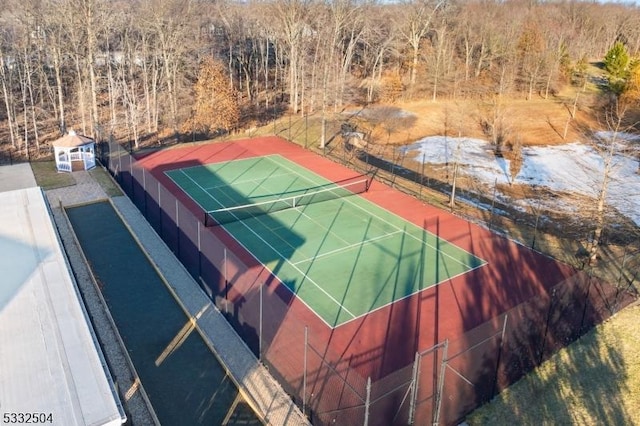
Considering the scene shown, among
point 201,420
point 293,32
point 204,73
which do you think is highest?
point 293,32

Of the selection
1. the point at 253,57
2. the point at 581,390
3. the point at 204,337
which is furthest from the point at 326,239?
the point at 253,57

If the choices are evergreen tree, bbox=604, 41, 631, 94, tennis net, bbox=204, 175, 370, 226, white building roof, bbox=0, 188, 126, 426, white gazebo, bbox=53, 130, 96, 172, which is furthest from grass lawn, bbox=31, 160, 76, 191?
evergreen tree, bbox=604, 41, 631, 94

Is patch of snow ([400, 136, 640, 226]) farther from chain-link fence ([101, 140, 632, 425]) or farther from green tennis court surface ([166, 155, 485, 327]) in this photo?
chain-link fence ([101, 140, 632, 425])

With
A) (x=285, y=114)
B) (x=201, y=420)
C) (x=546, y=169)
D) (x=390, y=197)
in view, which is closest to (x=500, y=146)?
(x=546, y=169)

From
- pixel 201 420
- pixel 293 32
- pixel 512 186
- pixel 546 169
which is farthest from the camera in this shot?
pixel 293 32

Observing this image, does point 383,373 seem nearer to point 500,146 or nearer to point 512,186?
point 512,186

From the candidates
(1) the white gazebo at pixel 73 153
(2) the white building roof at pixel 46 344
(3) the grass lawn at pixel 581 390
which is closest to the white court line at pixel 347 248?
(2) the white building roof at pixel 46 344

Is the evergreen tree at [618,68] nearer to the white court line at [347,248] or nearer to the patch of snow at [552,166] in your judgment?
the patch of snow at [552,166]
